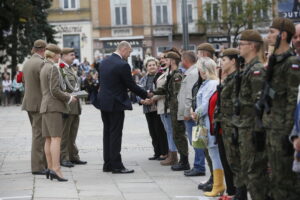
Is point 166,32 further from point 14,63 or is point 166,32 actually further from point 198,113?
point 198,113

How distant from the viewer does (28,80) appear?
1112 centimetres

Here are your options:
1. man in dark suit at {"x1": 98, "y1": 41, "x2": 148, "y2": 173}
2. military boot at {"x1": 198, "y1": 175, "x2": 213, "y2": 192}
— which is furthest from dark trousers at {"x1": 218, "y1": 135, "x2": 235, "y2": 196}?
man in dark suit at {"x1": 98, "y1": 41, "x2": 148, "y2": 173}

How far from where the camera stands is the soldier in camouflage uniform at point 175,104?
36.8ft

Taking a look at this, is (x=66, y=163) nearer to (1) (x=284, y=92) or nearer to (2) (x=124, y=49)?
(2) (x=124, y=49)

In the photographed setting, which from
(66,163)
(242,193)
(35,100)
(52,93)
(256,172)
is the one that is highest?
(52,93)

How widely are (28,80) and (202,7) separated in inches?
1749

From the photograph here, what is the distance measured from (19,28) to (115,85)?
30.2 m

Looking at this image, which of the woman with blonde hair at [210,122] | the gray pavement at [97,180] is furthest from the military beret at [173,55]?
the woman with blonde hair at [210,122]

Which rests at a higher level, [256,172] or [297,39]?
[297,39]

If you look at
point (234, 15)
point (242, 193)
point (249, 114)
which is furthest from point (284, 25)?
point (234, 15)

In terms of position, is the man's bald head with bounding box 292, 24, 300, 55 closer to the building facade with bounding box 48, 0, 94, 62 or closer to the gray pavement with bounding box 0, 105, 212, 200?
the gray pavement with bounding box 0, 105, 212, 200

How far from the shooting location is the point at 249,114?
7000 millimetres

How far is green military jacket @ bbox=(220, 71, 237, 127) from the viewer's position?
7582 mm

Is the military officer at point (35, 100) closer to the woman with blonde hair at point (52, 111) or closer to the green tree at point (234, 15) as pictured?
the woman with blonde hair at point (52, 111)
